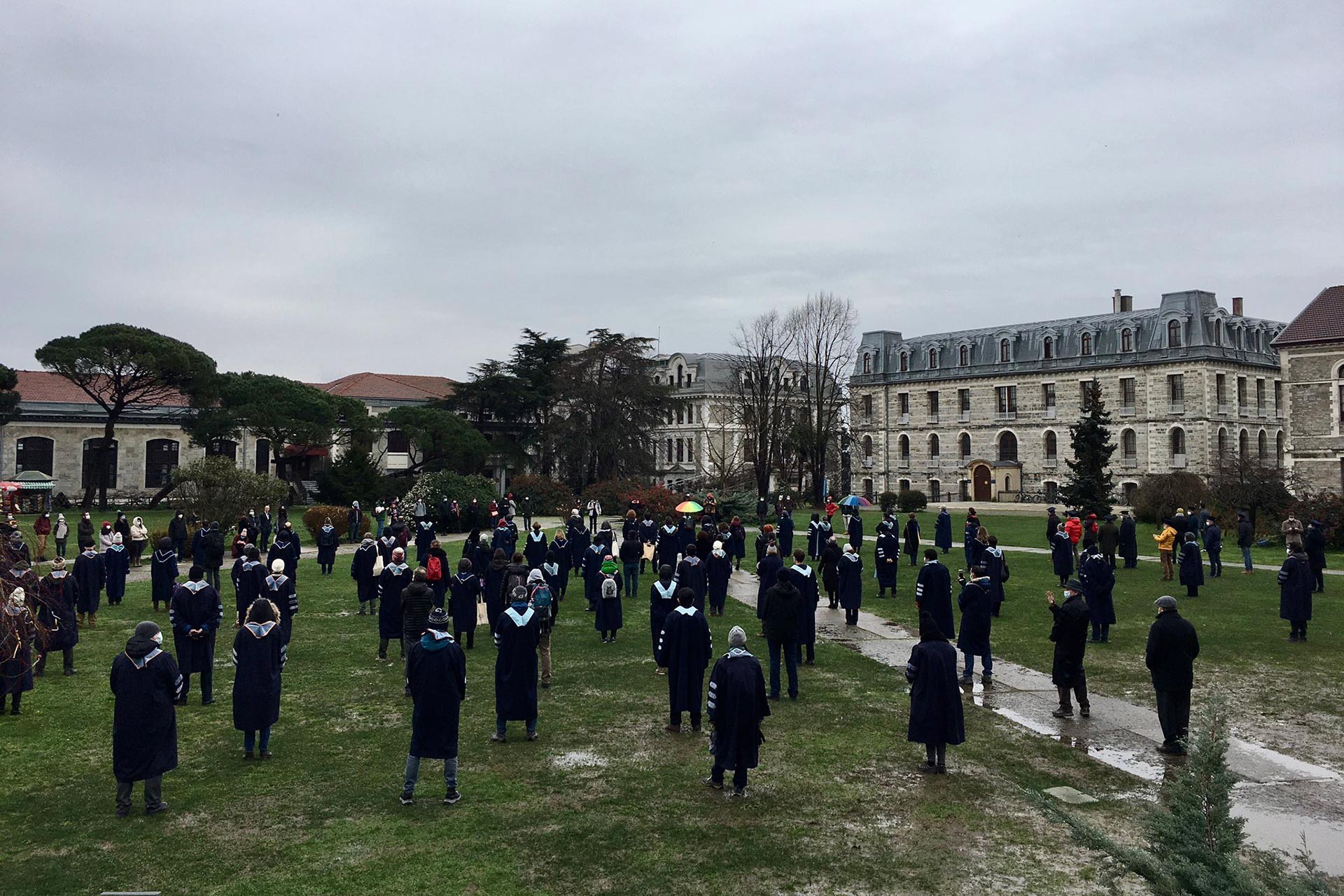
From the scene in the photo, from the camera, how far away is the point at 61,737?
32.3 feet

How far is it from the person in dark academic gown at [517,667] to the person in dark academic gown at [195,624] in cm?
412

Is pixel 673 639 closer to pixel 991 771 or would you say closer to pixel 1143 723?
pixel 991 771

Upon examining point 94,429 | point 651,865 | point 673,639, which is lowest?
point 651,865

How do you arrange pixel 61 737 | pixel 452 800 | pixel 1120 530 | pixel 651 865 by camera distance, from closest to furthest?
pixel 651 865
pixel 452 800
pixel 61 737
pixel 1120 530

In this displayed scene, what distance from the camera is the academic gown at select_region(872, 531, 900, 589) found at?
20391 mm

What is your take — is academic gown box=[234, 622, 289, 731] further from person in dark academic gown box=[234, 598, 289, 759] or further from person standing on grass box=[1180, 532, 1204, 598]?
person standing on grass box=[1180, 532, 1204, 598]

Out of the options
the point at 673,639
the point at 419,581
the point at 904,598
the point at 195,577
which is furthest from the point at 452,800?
the point at 904,598

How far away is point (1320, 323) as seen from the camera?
1670 inches

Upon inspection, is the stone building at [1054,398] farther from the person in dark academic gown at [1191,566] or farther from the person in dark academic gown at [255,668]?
the person in dark academic gown at [255,668]

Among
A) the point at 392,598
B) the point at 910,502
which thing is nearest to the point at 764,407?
the point at 910,502

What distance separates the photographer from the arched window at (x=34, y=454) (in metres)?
52.9

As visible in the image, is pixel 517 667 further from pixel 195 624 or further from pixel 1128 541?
pixel 1128 541

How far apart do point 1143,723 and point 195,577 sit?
11.5 metres

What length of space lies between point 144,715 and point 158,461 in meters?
56.6
